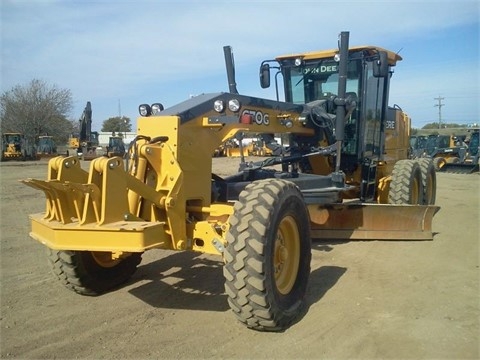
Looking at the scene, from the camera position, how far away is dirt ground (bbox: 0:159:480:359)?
3.68 meters

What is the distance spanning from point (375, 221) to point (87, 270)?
14.3 feet

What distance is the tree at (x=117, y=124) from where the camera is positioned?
2884 inches

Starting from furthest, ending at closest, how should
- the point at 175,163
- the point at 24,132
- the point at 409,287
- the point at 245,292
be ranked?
1. the point at 24,132
2. the point at 409,287
3. the point at 175,163
4. the point at 245,292

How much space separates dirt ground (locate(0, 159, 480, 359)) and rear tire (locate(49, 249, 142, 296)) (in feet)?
0.38

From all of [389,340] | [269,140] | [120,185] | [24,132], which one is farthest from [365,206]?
[24,132]

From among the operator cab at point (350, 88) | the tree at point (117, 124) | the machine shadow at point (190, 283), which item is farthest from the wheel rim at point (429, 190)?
the tree at point (117, 124)

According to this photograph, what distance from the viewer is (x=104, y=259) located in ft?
16.4

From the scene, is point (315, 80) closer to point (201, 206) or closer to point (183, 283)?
point (201, 206)

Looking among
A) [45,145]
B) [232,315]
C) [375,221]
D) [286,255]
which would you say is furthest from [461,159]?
[45,145]

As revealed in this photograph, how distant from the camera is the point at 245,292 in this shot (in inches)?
149

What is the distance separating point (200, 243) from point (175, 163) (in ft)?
2.58

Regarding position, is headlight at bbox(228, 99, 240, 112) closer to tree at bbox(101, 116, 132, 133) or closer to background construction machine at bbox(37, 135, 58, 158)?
background construction machine at bbox(37, 135, 58, 158)

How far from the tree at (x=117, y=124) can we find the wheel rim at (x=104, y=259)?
68.0 meters

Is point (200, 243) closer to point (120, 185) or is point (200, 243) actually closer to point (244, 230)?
point (244, 230)
